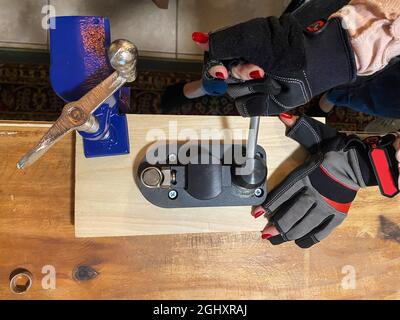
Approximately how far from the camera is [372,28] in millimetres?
544

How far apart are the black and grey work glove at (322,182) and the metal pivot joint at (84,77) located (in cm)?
30

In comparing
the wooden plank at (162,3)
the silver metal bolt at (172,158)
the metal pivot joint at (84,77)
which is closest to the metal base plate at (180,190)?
the silver metal bolt at (172,158)

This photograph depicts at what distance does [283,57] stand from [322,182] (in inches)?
9.3

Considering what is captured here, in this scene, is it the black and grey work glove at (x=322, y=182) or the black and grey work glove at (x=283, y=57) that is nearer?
the black and grey work glove at (x=283, y=57)

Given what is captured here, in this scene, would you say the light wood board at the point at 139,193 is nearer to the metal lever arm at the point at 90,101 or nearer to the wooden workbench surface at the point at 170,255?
the wooden workbench surface at the point at 170,255

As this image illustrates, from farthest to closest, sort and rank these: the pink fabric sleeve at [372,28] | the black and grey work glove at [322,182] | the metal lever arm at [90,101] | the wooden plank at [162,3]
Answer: the wooden plank at [162,3]
the black and grey work glove at [322,182]
the pink fabric sleeve at [372,28]
the metal lever arm at [90,101]

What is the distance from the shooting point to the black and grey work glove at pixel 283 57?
509 mm

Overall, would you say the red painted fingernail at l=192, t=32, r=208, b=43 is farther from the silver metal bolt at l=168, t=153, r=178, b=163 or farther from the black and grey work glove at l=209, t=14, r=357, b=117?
the silver metal bolt at l=168, t=153, r=178, b=163

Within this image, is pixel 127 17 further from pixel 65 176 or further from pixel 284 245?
pixel 284 245

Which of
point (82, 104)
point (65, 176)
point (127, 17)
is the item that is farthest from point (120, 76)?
point (127, 17)

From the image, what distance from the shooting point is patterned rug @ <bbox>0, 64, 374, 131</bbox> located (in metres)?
1.04

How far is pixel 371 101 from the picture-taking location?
2.73ft

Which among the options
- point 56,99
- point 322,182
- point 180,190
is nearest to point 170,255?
point 180,190

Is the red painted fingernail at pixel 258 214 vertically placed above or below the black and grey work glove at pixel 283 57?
below
